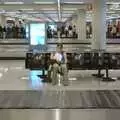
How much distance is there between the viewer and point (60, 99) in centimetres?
1065

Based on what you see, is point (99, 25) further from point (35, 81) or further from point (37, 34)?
point (35, 81)

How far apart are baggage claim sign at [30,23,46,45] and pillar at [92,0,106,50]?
10.9ft

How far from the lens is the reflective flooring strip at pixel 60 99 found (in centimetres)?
958

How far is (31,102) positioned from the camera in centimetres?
1010

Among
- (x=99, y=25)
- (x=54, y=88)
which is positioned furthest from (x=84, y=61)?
(x=99, y=25)

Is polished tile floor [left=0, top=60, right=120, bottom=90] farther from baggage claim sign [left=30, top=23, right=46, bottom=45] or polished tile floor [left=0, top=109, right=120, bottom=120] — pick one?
baggage claim sign [left=30, top=23, right=46, bottom=45]

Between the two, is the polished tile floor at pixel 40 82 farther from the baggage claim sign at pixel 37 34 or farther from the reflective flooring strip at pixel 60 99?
the baggage claim sign at pixel 37 34

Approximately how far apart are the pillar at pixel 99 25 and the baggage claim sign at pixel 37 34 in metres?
3.34

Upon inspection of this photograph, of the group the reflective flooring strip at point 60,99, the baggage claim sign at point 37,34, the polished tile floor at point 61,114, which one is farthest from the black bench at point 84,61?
the baggage claim sign at point 37,34

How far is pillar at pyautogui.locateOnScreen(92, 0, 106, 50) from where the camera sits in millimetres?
24047

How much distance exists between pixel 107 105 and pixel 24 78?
21.3 ft

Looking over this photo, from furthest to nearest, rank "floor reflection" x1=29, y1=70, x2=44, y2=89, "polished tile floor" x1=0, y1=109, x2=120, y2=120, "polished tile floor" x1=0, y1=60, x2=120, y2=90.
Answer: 1. "floor reflection" x1=29, y1=70, x2=44, y2=89
2. "polished tile floor" x1=0, y1=60, x2=120, y2=90
3. "polished tile floor" x1=0, y1=109, x2=120, y2=120

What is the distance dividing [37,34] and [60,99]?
13.4 metres

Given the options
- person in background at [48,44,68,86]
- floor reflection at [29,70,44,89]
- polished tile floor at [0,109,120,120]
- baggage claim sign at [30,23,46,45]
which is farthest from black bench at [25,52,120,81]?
baggage claim sign at [30,23,46,45]
